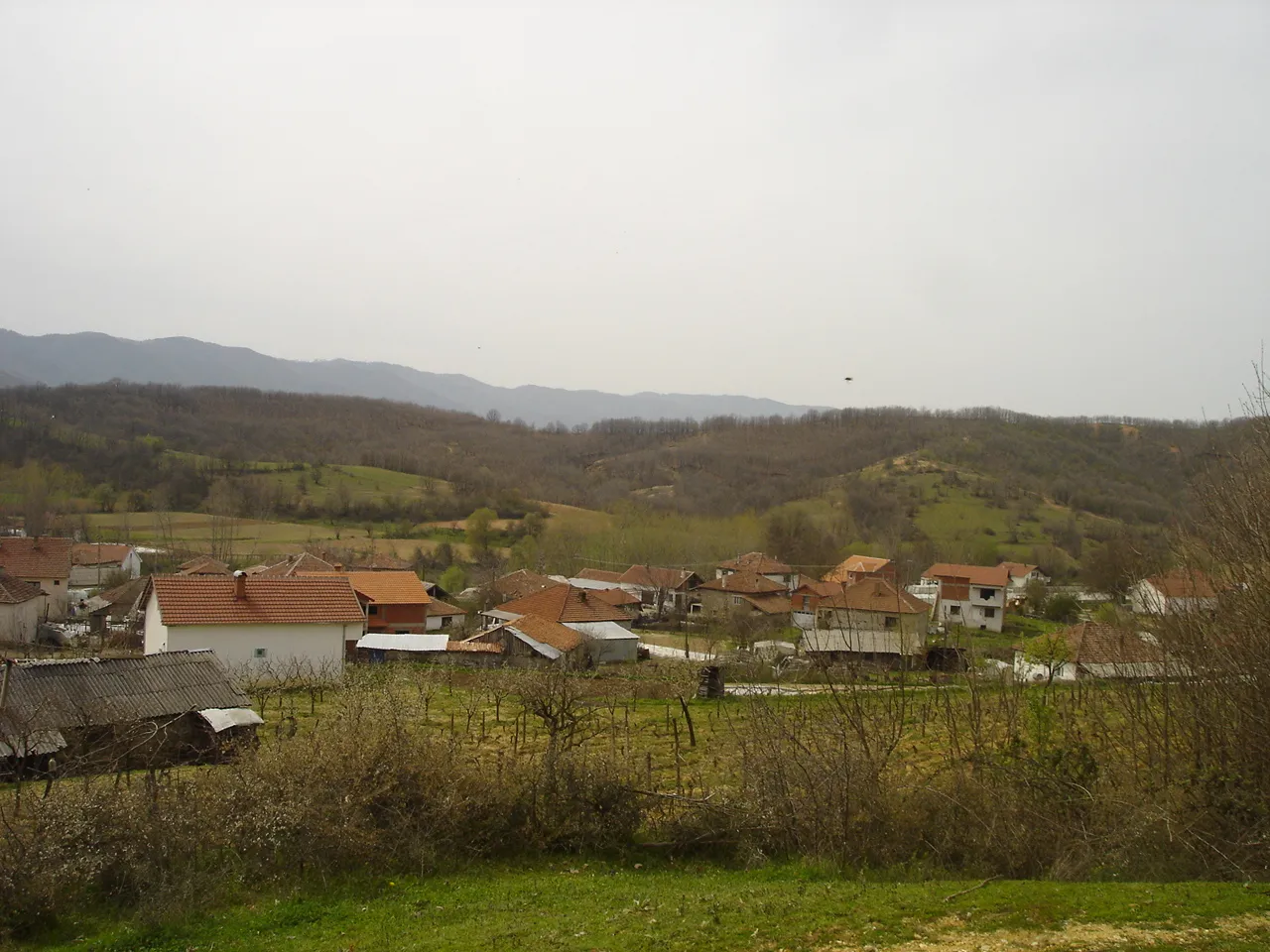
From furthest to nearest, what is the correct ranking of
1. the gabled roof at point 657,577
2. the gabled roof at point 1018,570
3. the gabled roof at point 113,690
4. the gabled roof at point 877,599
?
the gabled roof at point 1018,570, the gabled roof at point 657,577, the gabled roof at point 877,599, the gabled roof at point 113,690

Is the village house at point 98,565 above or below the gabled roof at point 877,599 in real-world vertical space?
below

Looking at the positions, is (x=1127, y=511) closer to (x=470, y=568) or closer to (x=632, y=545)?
(x=632, y=545)

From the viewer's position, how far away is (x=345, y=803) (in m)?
9.13

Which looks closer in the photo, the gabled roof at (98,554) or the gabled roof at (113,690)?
the gabled roof at (113,690)

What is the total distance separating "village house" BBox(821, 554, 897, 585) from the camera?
2189 inches

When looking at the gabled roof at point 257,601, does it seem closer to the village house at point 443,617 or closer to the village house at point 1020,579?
the village house at point 443,617

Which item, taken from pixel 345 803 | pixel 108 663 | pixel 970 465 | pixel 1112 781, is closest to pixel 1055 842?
pixel 1112 781

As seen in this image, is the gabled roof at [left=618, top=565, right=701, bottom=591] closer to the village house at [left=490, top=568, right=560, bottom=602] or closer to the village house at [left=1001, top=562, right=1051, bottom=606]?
the village house at [left=490, top=568, right=560, bottom=602]

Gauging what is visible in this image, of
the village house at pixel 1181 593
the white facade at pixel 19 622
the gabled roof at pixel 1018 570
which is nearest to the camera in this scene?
the village house at pixel 1181 593

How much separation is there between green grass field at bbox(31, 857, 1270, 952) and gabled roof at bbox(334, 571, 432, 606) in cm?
2976

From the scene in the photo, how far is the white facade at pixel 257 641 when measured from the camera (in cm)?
2337

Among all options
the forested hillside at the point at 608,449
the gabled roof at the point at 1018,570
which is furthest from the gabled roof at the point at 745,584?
the forested hillside at the point at 608,449

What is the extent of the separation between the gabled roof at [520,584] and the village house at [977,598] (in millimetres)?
24248

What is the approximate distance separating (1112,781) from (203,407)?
394 feet
